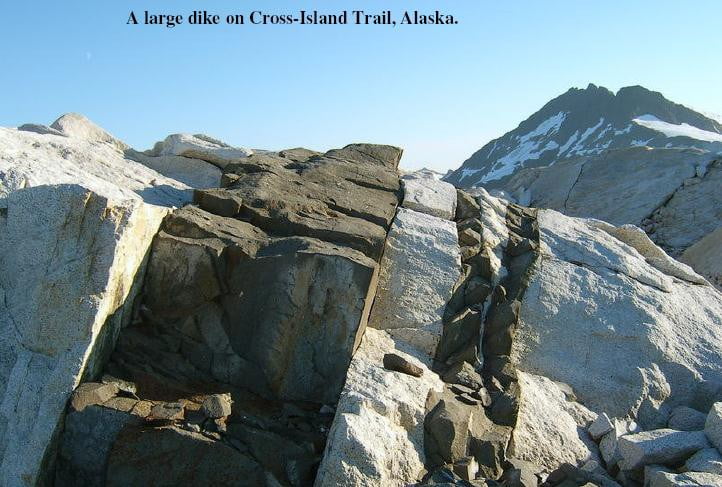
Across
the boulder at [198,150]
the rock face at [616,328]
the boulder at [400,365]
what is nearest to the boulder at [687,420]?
the rock face at [616,328]

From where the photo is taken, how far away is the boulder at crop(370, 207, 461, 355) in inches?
397

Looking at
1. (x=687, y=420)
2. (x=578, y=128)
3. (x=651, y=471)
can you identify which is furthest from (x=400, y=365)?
(x=578, y=128)

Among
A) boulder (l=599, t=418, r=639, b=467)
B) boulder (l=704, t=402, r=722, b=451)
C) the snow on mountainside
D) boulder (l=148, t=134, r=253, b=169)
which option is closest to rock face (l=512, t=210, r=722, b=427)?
boulder (l=599, t=418, r=639, b=467)

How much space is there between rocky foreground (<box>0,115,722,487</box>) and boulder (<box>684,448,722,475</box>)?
0.11ft

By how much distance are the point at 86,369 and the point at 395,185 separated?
22.3 ft

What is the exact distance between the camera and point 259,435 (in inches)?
314

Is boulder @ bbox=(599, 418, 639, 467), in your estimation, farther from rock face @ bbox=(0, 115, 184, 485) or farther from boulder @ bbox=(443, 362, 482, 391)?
rock face @ bbox=(0, 115, 184, 485)

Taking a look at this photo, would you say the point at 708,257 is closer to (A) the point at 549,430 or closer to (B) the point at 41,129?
(A) the point at 549,430

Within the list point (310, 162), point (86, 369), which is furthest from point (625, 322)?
point (86, 369)

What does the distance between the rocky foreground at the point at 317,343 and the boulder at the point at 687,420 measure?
0.09 feet

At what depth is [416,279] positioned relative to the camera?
10.7 metres

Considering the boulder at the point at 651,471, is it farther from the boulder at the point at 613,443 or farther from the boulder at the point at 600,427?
the boulder at the point at 600,427

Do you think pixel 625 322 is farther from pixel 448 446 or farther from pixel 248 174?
pixel 248 174

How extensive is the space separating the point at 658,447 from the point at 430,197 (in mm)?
5976
